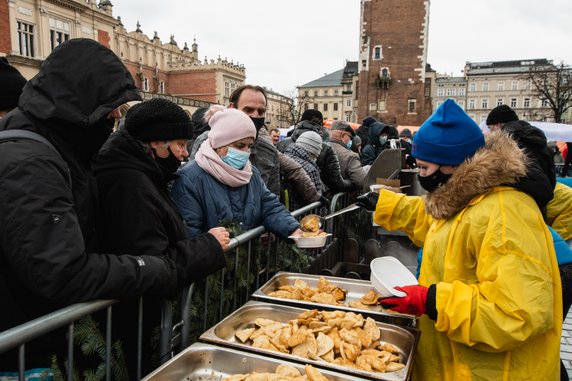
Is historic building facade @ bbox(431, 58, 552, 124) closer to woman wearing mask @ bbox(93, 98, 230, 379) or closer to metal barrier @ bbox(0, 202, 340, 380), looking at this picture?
metal barrier @ bbox(0, 202, 340, 380)

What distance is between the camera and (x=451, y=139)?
2.12 metres

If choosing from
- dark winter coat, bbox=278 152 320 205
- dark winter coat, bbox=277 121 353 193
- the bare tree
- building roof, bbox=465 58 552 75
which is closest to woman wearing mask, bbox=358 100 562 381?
dark winter coat, bbox=278 152 320 205

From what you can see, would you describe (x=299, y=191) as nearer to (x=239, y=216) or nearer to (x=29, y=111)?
(x=239, y=216)

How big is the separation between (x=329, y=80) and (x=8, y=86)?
94.2m

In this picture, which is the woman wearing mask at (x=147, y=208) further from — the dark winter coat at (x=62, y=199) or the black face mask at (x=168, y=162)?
the dark winter coat at (x=62, y=199)

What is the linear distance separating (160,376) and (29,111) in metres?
1.19

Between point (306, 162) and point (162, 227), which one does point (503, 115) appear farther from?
point (162, 227)

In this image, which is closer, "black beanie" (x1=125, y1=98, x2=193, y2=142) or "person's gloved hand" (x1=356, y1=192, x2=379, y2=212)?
"black beanie" (x1=125, y1=98, x2=193, y2=142)

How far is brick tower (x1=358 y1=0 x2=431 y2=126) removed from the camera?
137ft

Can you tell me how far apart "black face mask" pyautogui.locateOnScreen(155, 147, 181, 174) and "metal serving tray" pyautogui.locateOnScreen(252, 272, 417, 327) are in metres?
0.90

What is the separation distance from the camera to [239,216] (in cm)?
302

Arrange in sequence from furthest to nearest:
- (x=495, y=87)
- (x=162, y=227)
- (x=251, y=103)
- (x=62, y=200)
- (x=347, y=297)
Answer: (x=495, y=87) → (x=251, y=103) → (x=347, y=297) → (x=162, y=227) → (x=62, y=200)

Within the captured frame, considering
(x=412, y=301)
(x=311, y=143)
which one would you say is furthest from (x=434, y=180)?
(x=311, y=143)

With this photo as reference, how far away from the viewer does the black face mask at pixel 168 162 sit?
2370mm
